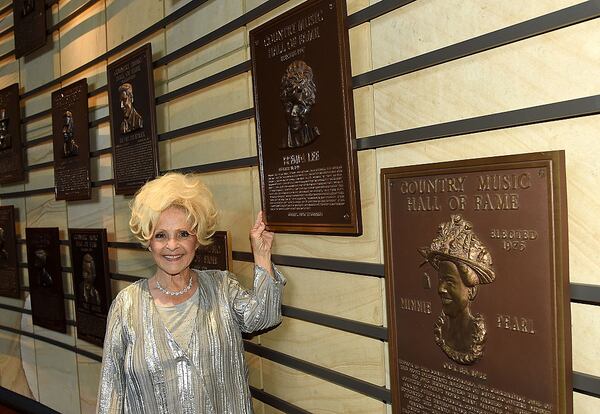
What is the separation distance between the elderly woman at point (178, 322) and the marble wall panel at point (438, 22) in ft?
3.36

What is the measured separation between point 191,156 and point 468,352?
7.06ft

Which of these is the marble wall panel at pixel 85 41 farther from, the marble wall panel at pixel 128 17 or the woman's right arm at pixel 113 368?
the woman's right arm at pixel 113 368

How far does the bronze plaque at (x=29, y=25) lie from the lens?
16.9 feet

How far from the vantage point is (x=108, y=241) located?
4.46 meters

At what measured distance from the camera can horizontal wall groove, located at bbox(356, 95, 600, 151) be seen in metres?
1.61

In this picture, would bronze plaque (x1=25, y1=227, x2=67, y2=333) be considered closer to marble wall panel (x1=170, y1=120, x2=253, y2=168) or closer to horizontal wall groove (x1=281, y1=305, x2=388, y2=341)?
marble wall panel (x1=170, y1=120, x2=253, y2=168)

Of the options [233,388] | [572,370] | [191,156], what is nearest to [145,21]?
[191,156]

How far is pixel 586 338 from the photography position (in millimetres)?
1648

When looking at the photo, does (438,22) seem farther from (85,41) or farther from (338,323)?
(85,41)

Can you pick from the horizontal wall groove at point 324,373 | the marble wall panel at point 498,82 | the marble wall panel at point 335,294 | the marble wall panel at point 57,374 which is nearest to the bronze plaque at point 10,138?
the marble wall panel at point 57,374

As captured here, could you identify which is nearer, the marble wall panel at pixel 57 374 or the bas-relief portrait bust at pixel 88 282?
the bas-relief portrait bust at pixel 88 282

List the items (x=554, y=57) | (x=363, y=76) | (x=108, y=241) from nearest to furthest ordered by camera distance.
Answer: (x=554, y=57) → (x=363, y=76) → (x=108, y=241)

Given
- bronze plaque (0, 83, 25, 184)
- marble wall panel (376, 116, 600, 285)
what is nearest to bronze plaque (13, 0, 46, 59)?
bronze plaque (0, 83, 25, 184)

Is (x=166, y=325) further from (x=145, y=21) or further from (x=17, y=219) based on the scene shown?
(x=17, y=219)
